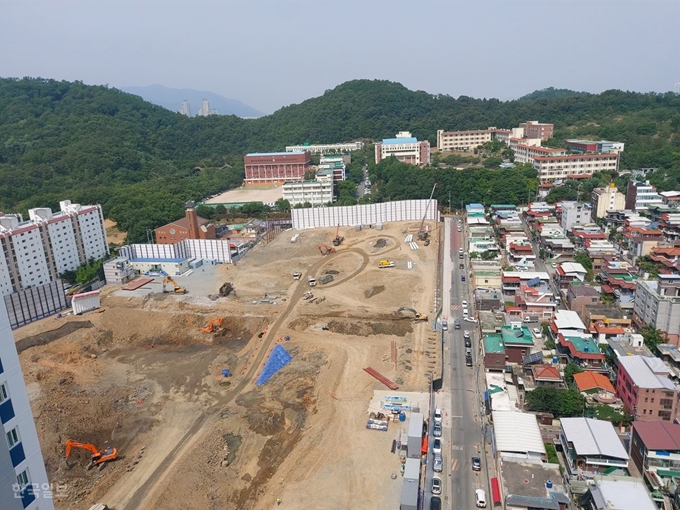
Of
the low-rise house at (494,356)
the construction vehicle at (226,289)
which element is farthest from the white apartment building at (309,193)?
the low-rise house at (494,356)

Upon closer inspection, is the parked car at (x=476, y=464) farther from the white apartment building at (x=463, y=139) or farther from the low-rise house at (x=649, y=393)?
the white apartment building at (x=463, y=139)

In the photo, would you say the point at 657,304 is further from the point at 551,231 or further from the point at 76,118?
the point at 76,118

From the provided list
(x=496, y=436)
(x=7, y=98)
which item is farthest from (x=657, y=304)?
(x=7, y=98)

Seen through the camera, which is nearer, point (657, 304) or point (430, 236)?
point (657, 304)

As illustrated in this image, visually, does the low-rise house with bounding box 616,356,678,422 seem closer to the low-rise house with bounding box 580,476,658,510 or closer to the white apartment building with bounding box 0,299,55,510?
the low-rise house with bounding box 580,476,658,510

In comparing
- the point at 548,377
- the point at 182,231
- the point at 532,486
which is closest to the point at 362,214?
the point at 182,231

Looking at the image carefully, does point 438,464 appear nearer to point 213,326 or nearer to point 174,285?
point 213,326
